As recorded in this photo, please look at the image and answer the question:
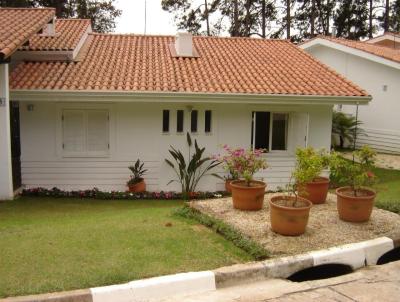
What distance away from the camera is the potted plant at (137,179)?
12.4 meters

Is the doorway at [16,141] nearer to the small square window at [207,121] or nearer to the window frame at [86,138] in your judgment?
the window frame at [86,138]

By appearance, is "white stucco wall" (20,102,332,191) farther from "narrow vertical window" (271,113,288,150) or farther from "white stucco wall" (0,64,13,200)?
"white stucco wall" (0,64,13,200)

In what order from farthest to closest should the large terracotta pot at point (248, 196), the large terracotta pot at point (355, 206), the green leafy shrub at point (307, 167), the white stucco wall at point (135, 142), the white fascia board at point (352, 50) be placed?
the white fascia board at point (352, 50)
the white stucco wall at point (135, 142)
the large terracotta pot at point (248, 196)
the large terracotta pot at point (355, 206)
the green leafy shrub at point (307, 167)

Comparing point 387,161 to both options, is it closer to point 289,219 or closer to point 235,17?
point 289,219

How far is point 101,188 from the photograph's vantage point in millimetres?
12680

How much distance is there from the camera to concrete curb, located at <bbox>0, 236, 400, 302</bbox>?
15.2 feet

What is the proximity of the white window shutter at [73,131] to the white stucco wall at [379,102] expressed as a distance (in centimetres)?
1317

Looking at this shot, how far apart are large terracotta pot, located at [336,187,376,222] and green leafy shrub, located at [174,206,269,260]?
1.89 metres

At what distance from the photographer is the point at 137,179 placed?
12.4 m

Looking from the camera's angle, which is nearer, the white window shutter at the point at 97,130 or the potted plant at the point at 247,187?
the potted plant at the point at 247,187

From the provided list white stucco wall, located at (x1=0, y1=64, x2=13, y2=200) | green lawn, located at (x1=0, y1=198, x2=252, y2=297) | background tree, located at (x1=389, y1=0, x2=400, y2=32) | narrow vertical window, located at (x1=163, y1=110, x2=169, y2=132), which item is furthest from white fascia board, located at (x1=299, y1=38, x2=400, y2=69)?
background tree, located at (x1=389, y1=0, x2=400, y2=32)

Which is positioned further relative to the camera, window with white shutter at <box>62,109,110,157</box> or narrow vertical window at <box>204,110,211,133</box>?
narrow vertical window at <box>204,110,211,133</box>

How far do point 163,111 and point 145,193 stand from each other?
2.34 metres

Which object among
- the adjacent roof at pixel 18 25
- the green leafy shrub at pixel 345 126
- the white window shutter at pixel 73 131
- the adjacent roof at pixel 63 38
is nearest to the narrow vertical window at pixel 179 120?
the white window shutter at pixel 73 131
